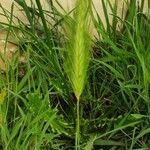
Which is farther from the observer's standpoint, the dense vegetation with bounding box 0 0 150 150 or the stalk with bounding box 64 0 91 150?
the dense vegetation with bounding box 0 0 150 150

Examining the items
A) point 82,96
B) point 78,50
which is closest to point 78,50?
point 78,50

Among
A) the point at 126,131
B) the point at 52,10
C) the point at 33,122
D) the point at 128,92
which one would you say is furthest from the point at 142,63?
the point at 52,10

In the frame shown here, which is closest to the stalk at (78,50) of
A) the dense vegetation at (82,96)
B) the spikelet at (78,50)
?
the spikelet at (78,50)

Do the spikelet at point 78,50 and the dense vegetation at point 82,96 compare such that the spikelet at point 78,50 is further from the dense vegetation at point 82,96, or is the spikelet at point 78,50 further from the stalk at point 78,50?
the dense vegetation at point 82,96

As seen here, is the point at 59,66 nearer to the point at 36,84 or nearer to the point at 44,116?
the point at 36,84

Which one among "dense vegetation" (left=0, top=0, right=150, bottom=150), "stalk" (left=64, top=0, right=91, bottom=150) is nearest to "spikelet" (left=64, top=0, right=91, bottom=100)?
"stalk" (left=64, top=0, right=91, bottom=150)

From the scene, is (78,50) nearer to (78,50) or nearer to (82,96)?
(78,50)

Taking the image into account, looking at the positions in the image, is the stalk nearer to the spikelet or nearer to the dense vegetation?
the spikelet

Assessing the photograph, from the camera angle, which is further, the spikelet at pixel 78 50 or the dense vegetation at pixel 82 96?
the dense vegetation at pixel 82 96
